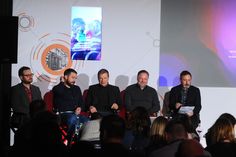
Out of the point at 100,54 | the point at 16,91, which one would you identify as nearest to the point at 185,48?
the point at 100,54

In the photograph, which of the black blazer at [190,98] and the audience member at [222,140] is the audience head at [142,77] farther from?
the audience member at [222,140]

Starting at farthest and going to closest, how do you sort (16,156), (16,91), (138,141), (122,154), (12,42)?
(16,91)
(12,42)
(138,141)
(16,156)
(122,154)

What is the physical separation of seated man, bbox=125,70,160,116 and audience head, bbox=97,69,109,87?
40 cm

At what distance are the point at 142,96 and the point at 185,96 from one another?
0.69m

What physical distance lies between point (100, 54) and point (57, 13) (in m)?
0.99

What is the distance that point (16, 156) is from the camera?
154 inches

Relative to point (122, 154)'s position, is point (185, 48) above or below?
above

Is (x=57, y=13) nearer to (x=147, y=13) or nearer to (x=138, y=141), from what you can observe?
(x=147, y=13)

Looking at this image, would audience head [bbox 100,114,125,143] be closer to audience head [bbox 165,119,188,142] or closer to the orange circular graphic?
audience head [bbox 165,119,188,142]

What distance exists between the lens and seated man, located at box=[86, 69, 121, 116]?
776 cm

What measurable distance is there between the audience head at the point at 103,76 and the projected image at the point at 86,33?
0.58m

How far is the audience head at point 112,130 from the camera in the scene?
3602 millimetres

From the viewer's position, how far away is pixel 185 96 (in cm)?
786

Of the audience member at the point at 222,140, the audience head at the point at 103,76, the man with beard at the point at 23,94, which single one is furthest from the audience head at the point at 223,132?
the man with beard at the point at 23,94
